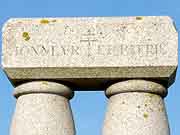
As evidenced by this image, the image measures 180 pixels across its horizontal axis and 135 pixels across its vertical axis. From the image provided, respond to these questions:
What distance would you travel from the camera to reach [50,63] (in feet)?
54.4

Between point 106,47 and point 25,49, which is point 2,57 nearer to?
point 25,49

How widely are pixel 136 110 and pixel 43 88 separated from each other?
168 centimetres

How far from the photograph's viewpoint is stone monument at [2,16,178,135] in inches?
648

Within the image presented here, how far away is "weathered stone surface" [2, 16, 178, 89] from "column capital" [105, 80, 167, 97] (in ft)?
0.34

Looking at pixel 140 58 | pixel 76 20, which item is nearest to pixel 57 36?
pixel 76 20

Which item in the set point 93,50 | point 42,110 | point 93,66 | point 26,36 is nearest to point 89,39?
point 93,50

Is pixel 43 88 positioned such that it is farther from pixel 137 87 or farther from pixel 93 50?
pixel 137 87

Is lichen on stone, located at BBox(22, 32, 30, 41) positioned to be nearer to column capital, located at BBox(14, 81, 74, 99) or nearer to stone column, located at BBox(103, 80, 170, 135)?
column capital, located at BBox(14, 81, 74, 99)

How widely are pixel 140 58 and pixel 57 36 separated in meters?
1.51

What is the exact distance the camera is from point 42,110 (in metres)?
16.5

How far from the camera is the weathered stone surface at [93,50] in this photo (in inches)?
650

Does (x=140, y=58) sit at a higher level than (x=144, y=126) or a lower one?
higher

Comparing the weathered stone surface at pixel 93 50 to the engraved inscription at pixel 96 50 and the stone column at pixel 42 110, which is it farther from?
the stone column at pixel 42 110

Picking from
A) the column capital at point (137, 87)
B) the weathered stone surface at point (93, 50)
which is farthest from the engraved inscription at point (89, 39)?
the column capital at point (137, 87)
